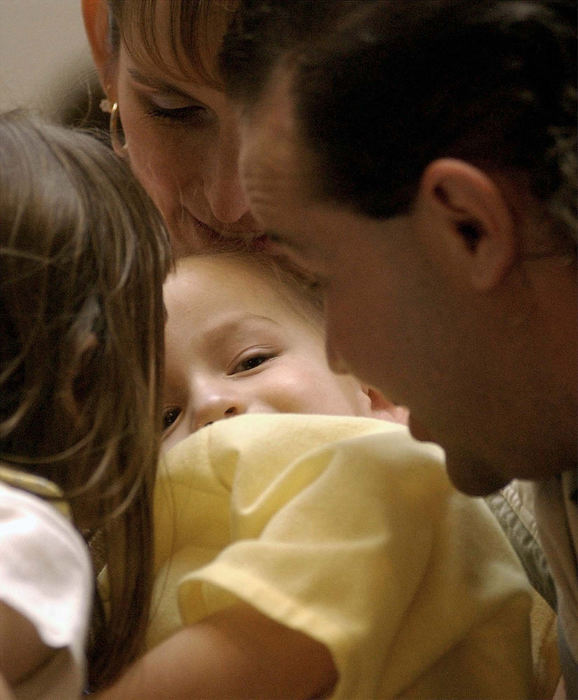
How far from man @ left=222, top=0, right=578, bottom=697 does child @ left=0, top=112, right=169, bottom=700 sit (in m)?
0.16

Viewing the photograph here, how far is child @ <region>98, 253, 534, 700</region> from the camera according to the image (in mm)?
799

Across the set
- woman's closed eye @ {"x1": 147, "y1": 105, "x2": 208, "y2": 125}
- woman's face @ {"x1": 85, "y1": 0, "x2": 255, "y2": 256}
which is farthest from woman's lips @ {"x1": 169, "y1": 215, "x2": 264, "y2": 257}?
woman's closed eye @ {"x1": 147, "y1": 105, "x2": 208, "y2": 125}

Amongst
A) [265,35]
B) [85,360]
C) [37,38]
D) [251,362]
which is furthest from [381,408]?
[37,38]

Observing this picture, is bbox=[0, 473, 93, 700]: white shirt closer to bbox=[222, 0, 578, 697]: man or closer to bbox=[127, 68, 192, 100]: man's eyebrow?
bbox=[222, 0, 578, 697]: man

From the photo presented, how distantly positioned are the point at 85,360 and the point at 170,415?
14.0 inches

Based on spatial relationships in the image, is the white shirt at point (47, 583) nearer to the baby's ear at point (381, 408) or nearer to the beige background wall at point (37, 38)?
the baby's ear at point (381, 408)

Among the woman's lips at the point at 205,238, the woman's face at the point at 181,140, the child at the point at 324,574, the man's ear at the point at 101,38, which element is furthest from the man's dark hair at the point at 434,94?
the man's ear at the point at 101,38

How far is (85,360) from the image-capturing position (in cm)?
92

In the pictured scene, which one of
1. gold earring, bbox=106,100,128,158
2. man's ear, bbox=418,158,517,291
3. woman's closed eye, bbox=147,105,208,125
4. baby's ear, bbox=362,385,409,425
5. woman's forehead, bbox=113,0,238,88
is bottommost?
baby's ear, bbox=362,385,409,425

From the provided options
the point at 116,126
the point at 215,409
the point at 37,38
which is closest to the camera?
the point at 215,409

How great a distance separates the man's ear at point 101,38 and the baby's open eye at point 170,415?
534 mm

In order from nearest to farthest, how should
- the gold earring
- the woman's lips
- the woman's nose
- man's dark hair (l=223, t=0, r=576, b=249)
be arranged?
man's dark hair (l=223, t=0, r=576, b=249) → the woman's nose → the woman's lips → the gold earring

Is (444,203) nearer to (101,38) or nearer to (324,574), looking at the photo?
(324,574)

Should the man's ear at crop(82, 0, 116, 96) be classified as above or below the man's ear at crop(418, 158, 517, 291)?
below
